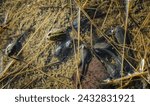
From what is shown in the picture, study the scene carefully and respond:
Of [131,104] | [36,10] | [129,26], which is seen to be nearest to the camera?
[131,104]

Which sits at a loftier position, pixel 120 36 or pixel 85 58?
pixel 120 36

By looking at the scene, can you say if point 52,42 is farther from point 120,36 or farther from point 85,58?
point 120,36

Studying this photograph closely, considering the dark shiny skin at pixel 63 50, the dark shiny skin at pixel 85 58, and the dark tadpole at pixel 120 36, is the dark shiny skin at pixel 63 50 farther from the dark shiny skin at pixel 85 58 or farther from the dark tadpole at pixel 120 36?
the dark tadpole at pixel 120 36

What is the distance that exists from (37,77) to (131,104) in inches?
22.3

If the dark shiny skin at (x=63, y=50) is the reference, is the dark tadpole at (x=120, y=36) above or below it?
above

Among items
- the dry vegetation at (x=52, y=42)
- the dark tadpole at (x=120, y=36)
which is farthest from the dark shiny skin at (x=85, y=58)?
the dark tadpole at (x=120, y=36)

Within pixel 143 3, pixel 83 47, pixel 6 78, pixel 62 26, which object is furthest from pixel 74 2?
pixel 6 78

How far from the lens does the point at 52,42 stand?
1.99 metres

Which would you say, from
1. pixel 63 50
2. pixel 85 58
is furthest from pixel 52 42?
pixel 85 58

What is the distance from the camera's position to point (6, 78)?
1.95 meters

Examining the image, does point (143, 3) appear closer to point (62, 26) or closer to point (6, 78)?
point (62, 26)

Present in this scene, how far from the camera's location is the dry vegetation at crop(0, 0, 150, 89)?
1.87m

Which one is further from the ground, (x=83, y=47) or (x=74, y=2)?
(x=74, y=2)

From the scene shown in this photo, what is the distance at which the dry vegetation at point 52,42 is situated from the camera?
1.87 metres
